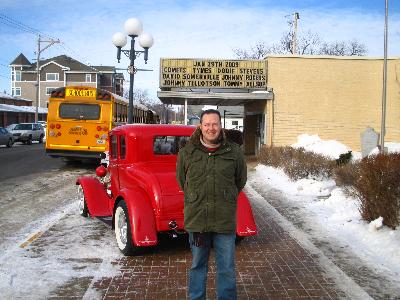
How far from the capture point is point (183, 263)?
5.71 metres

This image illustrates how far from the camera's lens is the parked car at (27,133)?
1421 inches

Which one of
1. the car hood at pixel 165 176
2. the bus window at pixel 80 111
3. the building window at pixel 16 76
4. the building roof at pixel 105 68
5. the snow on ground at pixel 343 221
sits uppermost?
the building roof at pixel 105 68

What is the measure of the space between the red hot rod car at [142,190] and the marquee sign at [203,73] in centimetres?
1369

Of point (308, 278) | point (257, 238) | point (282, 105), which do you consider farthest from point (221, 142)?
point (282, 105)

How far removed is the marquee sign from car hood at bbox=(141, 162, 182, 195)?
1484 cm

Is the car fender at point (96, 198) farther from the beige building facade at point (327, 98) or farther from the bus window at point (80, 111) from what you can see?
the beige building facade at point (327, 98)

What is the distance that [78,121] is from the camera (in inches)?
665

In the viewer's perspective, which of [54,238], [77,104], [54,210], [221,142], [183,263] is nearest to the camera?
[221,142]

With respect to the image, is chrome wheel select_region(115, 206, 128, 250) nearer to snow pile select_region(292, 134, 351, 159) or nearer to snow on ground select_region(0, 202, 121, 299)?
snow on ground select_region(0, 202, 121, 299)

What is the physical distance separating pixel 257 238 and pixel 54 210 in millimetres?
4379

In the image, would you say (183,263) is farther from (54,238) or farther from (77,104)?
(77,104)

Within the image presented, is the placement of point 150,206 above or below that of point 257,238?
above

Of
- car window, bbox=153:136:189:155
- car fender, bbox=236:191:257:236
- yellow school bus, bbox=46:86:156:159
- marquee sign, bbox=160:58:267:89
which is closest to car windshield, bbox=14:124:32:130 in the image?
marquee sign, bbox=160:58:267:89

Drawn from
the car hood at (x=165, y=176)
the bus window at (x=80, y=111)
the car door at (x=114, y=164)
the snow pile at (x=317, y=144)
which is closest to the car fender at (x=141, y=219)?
the car hood at (x=165, y=176)
